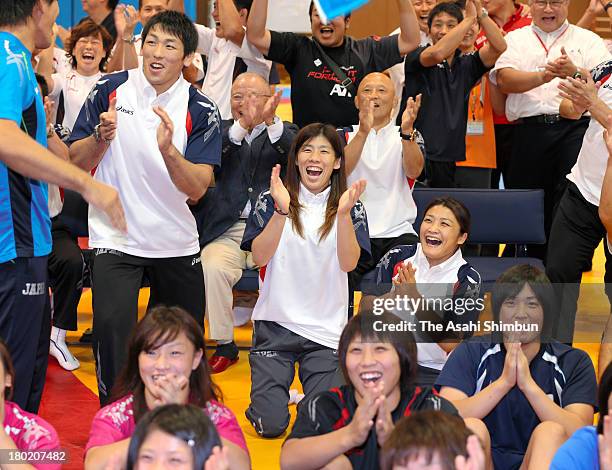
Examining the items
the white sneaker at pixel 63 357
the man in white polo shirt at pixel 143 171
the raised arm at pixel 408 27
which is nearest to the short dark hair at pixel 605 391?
the man in white polo shirt at pixel 143 171

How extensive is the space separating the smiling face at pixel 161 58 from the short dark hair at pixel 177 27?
0.07 ft

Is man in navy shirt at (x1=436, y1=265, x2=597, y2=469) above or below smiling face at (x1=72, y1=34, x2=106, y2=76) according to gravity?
below

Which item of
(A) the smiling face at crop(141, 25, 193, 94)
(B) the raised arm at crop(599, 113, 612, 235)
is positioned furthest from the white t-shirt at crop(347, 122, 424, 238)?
(A) the smiling face at crop(141, 25, 193, 94)

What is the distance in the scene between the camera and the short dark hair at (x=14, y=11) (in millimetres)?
3740

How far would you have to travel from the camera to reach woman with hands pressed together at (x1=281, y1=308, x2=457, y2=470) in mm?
3482

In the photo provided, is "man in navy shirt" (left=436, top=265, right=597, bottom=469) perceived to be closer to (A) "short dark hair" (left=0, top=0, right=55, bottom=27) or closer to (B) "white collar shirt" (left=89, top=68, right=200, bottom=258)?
(B) "white collar shirt" (left=89, top=68, right=200, bottom=258)

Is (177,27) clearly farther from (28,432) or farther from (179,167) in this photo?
(28,432)

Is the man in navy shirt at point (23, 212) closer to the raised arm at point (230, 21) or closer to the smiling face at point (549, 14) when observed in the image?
the raised arm at point (230, 21)

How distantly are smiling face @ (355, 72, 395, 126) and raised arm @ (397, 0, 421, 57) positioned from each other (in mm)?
598

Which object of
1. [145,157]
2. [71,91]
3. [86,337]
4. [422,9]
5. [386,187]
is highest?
[422,9]

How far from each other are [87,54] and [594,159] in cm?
355

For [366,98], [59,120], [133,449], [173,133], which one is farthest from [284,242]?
[59,120]

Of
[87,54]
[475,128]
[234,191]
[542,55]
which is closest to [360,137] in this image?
[234,191]

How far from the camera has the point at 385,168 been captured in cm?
619
